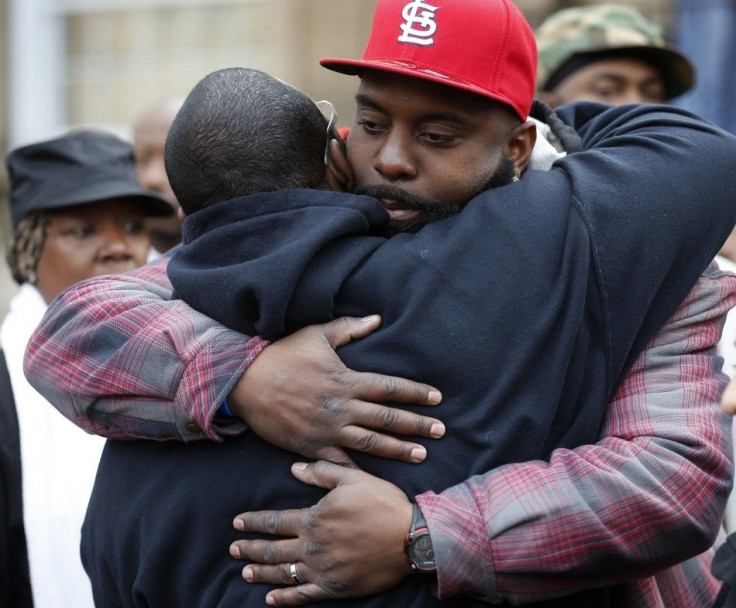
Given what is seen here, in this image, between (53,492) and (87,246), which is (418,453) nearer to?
(53,492)

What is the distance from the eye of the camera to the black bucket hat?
419cm

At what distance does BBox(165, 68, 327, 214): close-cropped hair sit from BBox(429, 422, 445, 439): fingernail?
1.89 ft

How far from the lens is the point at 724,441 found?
2.12 metres

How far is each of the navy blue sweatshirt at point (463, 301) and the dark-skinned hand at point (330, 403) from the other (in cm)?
3

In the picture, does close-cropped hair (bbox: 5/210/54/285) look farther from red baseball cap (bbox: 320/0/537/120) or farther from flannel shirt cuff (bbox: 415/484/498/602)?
flannel shirt cuff (bbox: 415/484/498/602)

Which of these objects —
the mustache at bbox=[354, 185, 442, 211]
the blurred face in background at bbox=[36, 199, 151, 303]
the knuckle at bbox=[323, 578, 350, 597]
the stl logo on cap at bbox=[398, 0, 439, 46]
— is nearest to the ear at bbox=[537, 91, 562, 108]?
the blurred face in background at bbox=[36, 199, 151, 303]

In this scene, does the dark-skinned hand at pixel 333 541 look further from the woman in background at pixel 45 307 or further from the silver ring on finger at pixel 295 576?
the woman in background at pixel 45 307

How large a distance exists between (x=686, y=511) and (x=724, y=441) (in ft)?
0.59

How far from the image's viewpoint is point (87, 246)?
13.8ft

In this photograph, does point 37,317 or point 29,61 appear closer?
point 37,317

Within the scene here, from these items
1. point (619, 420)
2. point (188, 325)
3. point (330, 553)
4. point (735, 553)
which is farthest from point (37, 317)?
point (735, 553)

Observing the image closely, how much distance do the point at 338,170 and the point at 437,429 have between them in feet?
2.08

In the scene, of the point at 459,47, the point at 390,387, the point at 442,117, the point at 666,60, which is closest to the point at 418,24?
the point at 459,47

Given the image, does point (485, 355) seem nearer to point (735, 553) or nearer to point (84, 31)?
point (735, 553)
